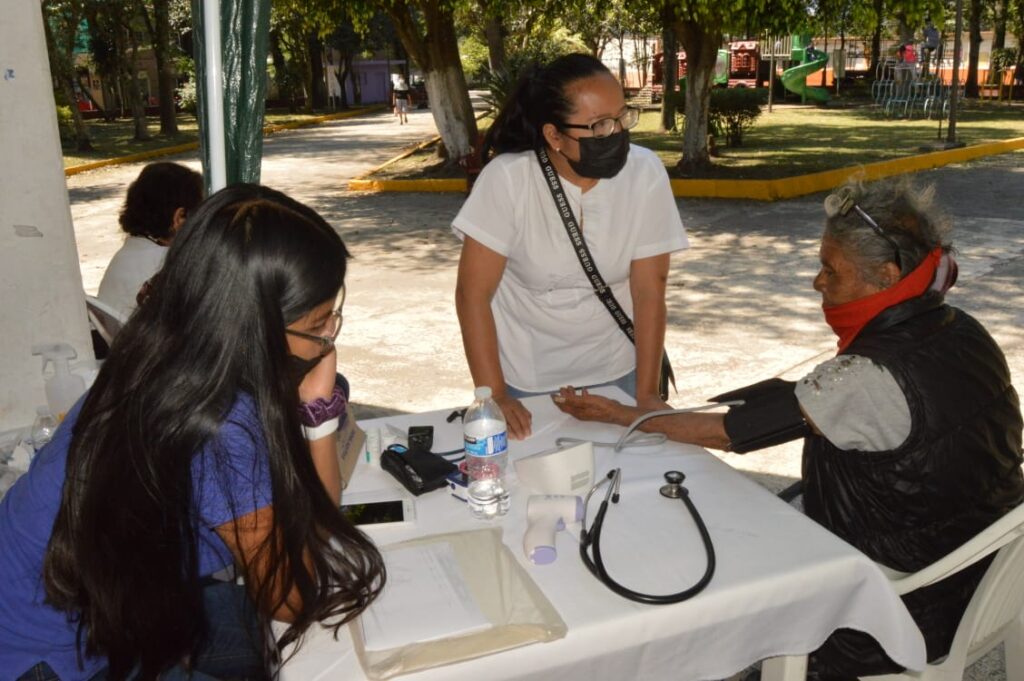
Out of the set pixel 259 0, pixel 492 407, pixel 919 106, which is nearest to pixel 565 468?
pixel 492 407

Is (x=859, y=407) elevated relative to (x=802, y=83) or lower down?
lower down

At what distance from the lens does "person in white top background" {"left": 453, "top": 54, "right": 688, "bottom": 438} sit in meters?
2.69

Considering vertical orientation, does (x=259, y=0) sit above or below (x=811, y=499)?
above

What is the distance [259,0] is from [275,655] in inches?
79.4

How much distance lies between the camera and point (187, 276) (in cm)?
152

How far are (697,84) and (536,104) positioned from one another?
9813mm

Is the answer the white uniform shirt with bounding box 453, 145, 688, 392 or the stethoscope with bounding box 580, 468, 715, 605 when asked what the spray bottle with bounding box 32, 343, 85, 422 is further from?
the stethoscope with bounding box 580, 468, 715, 605

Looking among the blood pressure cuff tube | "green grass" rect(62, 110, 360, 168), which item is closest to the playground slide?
"green grass" rect(62, 110, 360, 168)

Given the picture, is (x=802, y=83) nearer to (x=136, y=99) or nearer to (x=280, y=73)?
(x=136, y=99)

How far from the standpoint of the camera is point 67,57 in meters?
20.8

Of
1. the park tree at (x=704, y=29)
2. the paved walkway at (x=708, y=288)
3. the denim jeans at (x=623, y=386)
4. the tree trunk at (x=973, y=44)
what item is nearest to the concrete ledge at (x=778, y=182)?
the paved walkway at (x=708, y=288)

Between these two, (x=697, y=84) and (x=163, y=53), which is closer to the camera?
(x=697, y=84)

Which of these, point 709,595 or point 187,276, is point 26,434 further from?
point 709,595

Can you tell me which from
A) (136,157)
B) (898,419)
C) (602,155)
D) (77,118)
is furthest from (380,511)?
Answer: (77,118)
